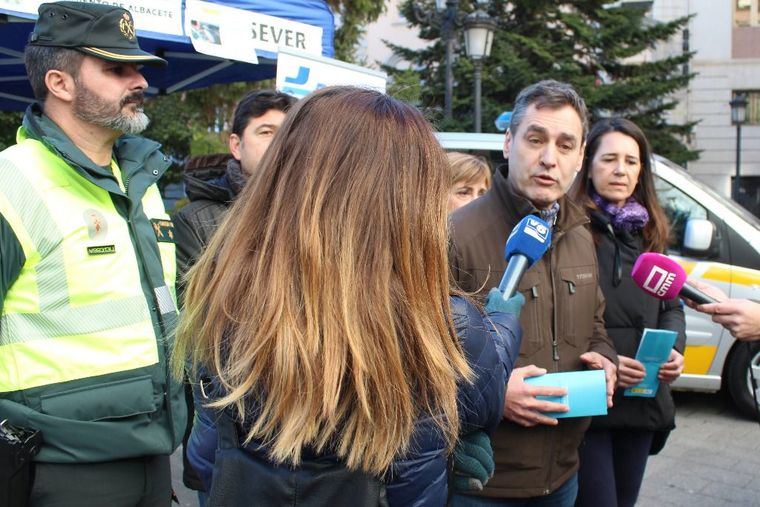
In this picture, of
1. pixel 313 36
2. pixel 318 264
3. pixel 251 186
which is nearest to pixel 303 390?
pixel 318 264

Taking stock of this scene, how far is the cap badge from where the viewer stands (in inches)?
87.6

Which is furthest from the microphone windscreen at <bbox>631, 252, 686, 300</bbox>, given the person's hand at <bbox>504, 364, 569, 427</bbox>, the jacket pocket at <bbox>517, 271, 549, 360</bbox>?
the person's hand at <bbox>504, 364, 569, 427</bbox>

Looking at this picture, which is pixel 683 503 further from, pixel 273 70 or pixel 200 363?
pixel 273 70

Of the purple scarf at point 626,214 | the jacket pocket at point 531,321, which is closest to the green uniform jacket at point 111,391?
the jacket pocket at point 531,321

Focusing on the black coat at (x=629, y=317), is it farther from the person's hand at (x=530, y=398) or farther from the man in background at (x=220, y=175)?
the man in background at (x=220, y=175)

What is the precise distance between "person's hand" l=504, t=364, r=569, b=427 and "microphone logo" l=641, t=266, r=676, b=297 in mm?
737

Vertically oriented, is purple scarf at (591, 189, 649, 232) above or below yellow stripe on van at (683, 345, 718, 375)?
above

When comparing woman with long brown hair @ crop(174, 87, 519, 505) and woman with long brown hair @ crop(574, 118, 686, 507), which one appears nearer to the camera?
woman with long brown hair @ crop(174, 87, 519, 505)

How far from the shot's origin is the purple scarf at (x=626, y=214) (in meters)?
2.92

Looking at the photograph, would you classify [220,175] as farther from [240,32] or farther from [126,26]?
[240,32]

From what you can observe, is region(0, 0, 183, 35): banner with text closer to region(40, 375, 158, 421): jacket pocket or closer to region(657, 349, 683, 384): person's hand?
region(40, 375, 158, 421): jacket pocket

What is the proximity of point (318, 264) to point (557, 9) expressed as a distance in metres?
15.5

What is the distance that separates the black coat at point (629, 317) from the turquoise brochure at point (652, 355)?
6 centimetres

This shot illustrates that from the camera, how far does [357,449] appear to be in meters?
1.24
